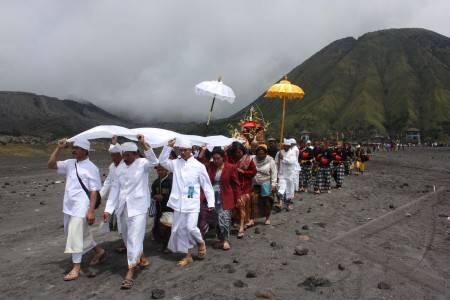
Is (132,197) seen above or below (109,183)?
below

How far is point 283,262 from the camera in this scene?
6.77 metres

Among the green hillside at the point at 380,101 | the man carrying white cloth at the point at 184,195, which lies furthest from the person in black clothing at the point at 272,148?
the green hillside at the point at 380,101

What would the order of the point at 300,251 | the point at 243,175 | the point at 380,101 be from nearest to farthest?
the point at 300,251 → the point at 243,175 → the point at 380,101

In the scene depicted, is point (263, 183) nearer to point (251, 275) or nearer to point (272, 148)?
point (272, 148)

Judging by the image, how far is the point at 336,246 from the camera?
7.78 metres

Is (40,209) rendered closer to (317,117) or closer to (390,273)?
(390,273)

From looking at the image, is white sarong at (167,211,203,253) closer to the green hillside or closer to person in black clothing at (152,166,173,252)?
person in black clothing at (152,166,173,252)

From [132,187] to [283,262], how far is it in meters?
2.74

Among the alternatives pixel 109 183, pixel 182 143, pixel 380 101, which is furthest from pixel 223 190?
pixel 380 101

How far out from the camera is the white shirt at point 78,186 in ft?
19.5

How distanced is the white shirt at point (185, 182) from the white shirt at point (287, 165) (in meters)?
5.34

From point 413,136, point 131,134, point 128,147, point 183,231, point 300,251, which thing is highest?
point 413,136

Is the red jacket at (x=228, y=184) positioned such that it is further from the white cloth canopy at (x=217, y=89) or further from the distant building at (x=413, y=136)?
the distant building at (x=413, y=136)

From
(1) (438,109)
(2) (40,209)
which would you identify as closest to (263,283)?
(2) (40,209)
